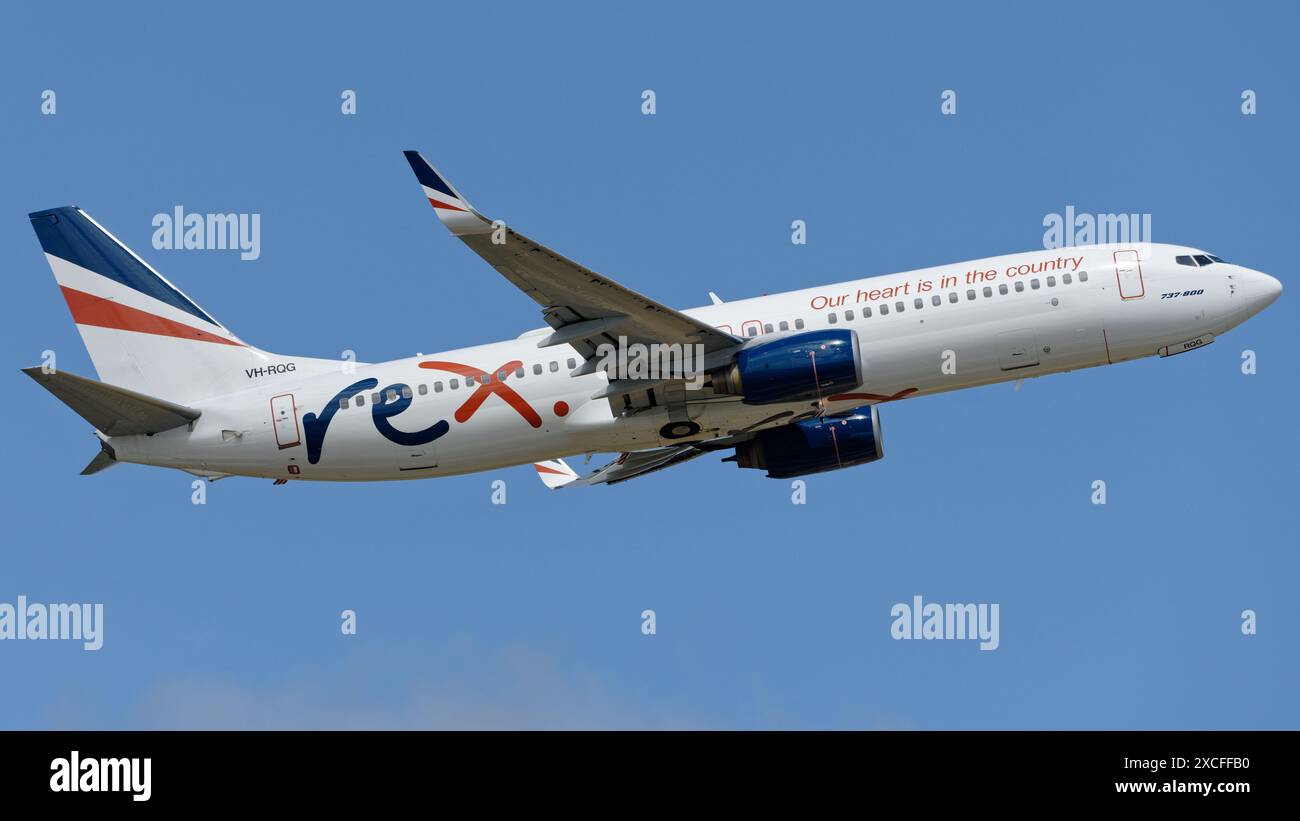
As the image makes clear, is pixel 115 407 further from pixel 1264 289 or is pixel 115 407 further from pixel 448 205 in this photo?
pixel 1264 289

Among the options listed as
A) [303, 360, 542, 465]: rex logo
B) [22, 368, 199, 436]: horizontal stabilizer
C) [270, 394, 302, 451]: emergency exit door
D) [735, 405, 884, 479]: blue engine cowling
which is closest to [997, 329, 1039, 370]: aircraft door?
[735, 405, 884, 479]: blue engine cowling

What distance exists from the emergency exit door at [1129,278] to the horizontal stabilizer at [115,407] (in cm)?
2830

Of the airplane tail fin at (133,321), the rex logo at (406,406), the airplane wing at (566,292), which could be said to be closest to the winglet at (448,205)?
the airplane wing at (566,292)

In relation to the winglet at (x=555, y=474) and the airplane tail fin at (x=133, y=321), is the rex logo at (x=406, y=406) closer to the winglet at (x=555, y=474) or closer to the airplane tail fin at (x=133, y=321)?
the airplane tail fin at (x=133, y=321)

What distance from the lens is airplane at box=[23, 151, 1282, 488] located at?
48531 millimetres

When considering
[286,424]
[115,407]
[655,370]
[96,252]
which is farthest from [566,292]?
[96,252]

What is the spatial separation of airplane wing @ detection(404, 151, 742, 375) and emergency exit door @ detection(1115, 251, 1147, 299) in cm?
1149

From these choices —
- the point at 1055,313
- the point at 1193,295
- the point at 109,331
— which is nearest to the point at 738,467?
the point at 1055,313

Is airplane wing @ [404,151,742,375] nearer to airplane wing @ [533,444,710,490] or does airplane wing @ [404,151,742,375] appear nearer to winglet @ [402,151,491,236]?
winglet @ [402,151,491,236]

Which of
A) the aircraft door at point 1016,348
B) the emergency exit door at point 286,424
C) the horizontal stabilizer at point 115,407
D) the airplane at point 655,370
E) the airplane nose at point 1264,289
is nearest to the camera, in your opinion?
the horizontal stabilizer at point 115,407

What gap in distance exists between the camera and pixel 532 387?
50.4 metres

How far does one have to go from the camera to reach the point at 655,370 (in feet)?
160

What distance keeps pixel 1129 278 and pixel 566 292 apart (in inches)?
665

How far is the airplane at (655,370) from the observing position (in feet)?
159
